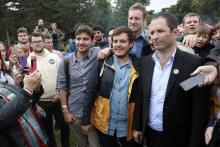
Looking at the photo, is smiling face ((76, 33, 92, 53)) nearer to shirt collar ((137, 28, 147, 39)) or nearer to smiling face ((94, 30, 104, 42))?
shirt collar ((137, 28, 147, 39))

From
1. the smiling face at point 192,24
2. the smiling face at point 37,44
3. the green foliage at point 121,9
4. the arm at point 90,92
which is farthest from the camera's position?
the green foliage at point 121,9

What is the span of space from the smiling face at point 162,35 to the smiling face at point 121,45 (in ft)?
1.96

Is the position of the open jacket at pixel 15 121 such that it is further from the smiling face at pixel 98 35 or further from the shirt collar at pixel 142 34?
the smiling face at pixel 98 35

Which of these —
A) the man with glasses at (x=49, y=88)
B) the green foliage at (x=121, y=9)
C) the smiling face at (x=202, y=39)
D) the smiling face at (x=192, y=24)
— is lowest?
the man with glasses at (x=49, y=88)

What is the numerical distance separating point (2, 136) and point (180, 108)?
5.72 feet

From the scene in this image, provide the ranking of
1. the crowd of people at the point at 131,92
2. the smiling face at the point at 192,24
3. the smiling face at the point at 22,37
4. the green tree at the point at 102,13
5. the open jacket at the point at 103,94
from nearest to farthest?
the crowd of people at the point at 131,92, the open jacket at the point at 103,94, the smiling face at the point at 192,24, the smiling face at the point at 22,37, the green tree at the point at 102,13

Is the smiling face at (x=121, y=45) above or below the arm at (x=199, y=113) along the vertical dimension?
above

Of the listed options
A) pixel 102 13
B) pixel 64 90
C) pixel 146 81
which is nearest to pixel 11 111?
pixel 146 81

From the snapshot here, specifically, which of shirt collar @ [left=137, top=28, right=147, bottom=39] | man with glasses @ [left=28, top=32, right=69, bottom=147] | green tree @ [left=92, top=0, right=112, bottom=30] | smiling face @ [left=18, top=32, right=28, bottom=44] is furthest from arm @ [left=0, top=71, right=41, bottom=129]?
green tree @ [left=92, top=0, right=112, bottom=30]

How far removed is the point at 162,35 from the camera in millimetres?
3350

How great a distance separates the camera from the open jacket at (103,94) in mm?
3887

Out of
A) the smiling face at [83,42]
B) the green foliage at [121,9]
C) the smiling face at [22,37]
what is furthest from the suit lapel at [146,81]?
the green foliage at [121,9]

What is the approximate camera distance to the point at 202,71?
2789 mm

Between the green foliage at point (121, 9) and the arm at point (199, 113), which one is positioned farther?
the green foliage at point (121, 9)
